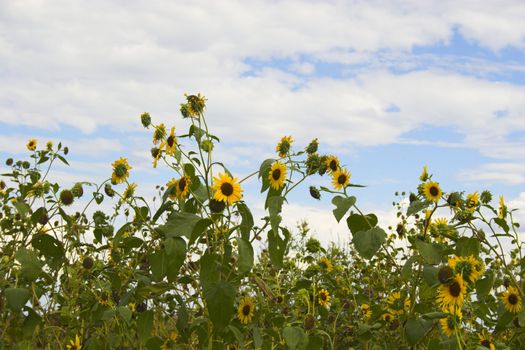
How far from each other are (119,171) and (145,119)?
1.01 ft

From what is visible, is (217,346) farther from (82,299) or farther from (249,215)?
(82,299)

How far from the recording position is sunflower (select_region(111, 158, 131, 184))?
3279 millimetres

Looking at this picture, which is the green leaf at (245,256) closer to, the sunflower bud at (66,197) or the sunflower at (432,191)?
the sunflower at (432,191)

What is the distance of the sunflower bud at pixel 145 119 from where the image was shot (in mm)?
3229

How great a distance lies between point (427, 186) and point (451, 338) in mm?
727

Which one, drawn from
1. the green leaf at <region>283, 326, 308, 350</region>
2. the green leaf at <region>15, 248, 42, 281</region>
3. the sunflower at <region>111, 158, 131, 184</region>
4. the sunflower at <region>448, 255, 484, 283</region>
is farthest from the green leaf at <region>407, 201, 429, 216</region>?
the green leaf at <region>15, 248, 42, 281</region>

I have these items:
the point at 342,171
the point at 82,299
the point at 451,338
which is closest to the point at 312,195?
the point at 342,171

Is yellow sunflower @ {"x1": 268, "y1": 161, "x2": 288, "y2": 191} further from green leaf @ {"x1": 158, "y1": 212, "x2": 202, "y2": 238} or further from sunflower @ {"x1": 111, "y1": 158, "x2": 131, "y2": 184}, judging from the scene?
sunflower @ {"x1": 111, "y1": 158, "x2": 131, "y2": 184}

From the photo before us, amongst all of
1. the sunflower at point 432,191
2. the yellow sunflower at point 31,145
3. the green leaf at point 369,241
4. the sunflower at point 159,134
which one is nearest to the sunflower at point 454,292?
the green leaf at point 369,241

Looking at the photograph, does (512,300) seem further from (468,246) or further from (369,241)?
(369,241)

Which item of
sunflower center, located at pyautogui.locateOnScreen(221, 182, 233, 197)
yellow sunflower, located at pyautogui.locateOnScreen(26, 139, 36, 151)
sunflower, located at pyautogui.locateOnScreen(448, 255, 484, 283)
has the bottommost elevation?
sunflower, located at pyautogui.locateOnScreen(448, 255, 484, 283)

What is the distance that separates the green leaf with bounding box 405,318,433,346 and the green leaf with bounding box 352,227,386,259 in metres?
0.43

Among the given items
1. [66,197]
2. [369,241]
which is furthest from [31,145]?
[369,241]

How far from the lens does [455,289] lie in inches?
95.0
